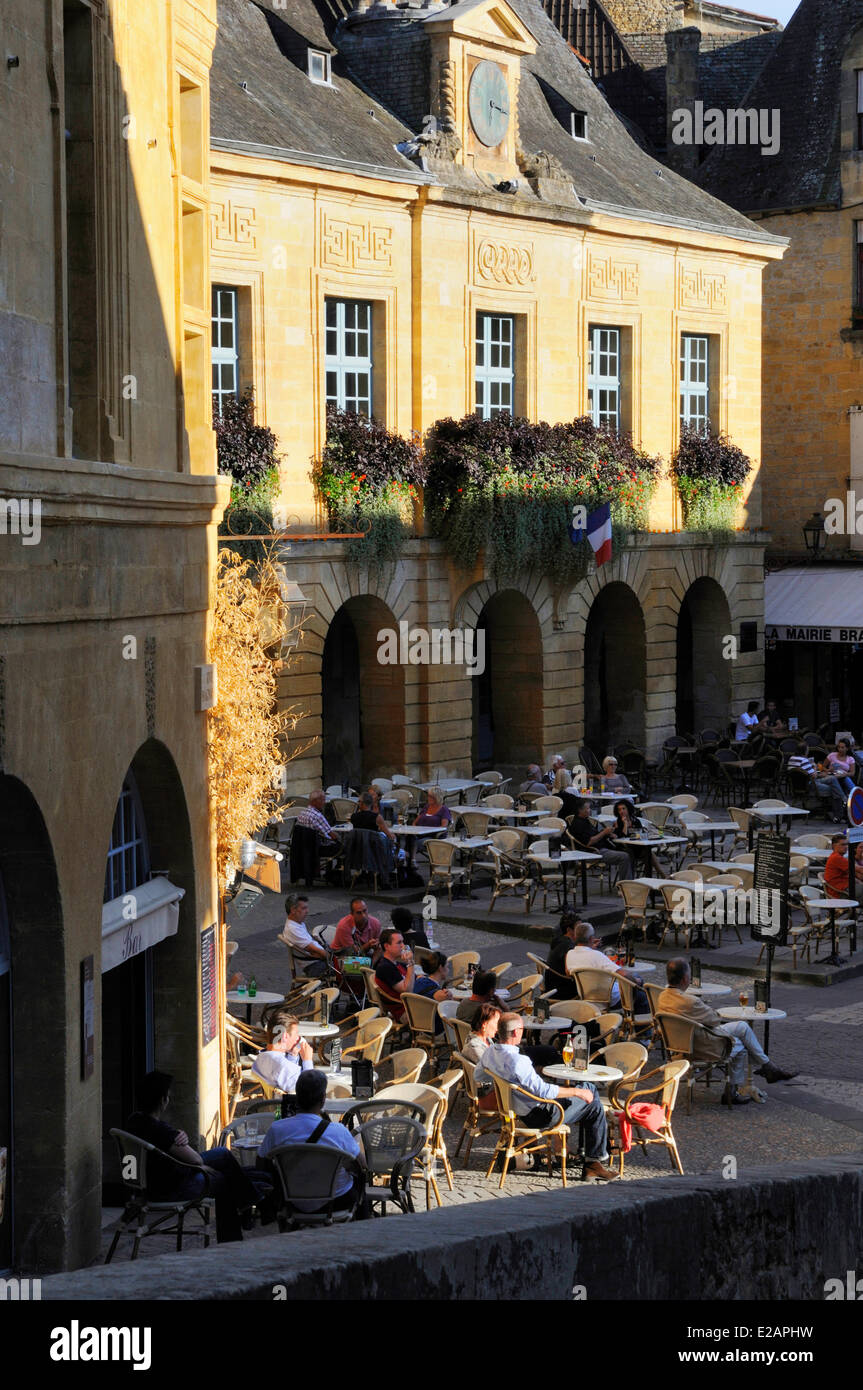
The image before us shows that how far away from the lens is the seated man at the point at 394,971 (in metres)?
14.9

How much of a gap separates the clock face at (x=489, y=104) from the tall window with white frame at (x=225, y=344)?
18.0 feet

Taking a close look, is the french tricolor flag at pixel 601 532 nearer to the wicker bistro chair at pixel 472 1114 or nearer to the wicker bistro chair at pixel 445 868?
the wicker bistro chair at pixel 445 868

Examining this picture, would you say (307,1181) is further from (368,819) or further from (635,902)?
(368,819)

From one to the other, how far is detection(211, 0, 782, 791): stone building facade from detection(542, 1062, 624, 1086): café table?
12687 mm

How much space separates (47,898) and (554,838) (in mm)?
11985

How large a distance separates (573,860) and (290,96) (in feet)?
39.4

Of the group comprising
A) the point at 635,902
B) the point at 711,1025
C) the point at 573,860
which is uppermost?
the point at 573,860

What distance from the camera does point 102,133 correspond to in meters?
11.2

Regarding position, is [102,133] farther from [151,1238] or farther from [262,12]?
[262,12]

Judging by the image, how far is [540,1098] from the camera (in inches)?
486

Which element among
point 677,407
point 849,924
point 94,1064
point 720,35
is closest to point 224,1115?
point 94,1064

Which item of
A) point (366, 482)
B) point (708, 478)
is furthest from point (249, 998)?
point (708, 478)

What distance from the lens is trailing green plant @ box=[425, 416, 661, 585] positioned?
2739cm

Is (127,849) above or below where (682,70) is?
below
